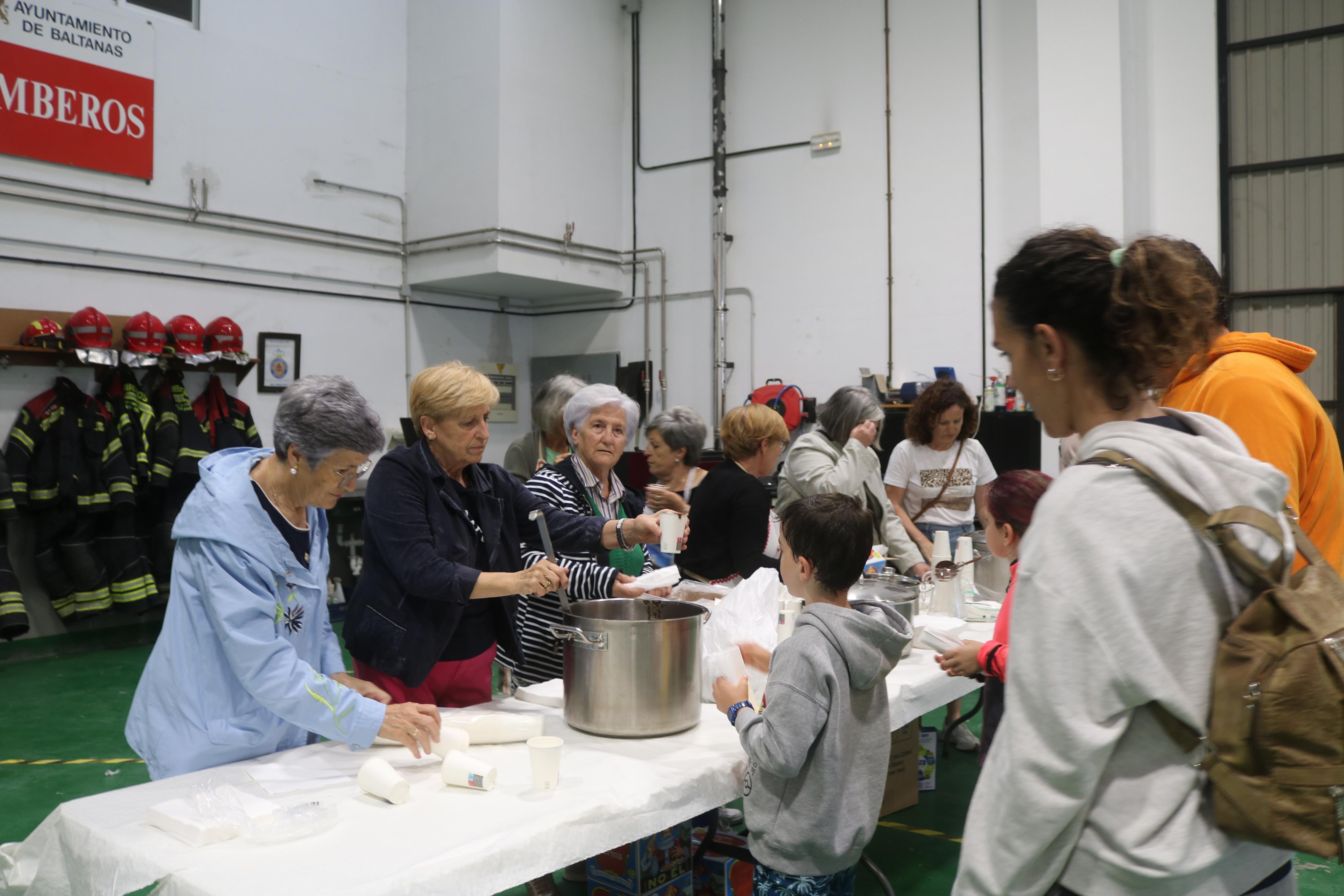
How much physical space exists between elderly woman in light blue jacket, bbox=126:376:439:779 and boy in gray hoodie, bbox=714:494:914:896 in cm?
66

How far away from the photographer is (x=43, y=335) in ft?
18.6

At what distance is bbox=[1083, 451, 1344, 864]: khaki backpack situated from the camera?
35.5 inches

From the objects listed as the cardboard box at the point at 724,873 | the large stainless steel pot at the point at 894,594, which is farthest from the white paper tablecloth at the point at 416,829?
the large stainless steel pot at the point at 894,594

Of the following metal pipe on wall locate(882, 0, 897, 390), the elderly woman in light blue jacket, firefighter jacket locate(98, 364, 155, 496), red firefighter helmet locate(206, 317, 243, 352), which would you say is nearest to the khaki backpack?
the elderly woman in light blue jacket

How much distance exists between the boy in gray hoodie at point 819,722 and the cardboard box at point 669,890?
1.85ft

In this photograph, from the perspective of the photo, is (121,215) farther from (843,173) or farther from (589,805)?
(589,805)

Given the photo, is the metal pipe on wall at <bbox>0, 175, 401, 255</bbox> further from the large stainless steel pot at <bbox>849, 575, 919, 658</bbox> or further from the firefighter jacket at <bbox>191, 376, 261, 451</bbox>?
→ the large stainless steel pot at <bbox>849, 575, 919, 658</bbox>

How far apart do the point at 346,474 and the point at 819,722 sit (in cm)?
108

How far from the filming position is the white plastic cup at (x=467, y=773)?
1715 millimetres

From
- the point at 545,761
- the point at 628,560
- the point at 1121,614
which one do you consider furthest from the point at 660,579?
the point at 1121,614

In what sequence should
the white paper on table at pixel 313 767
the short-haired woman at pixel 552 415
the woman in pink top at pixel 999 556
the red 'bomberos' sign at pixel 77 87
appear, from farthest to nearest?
the red 'bomberos' sign at pixel 77 87
the short-haired woman at pixel 552 415
the woman in pink top at pixel 999 556
the white paper on table at pixel 313 767

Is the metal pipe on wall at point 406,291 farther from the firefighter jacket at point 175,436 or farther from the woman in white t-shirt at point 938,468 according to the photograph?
the woman in white t-shirt at point 938,468

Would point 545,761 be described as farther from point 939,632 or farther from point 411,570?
point 939,632

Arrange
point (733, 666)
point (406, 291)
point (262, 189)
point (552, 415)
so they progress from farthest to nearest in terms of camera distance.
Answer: point (406, 291)
point (262, 189)
point (552, 415)
point (733, 666)
